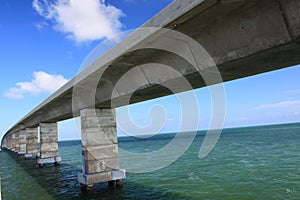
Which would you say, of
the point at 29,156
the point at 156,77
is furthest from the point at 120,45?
the point at 29,156

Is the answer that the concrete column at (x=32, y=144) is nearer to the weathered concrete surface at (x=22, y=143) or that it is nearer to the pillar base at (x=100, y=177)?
the weathered concrete surface at (x=22, y=143)

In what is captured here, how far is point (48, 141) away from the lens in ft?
91.2

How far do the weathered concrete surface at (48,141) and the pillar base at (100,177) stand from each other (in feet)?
51.1

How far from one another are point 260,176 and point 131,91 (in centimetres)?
1151

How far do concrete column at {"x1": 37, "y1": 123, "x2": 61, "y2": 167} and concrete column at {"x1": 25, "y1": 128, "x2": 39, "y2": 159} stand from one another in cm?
1081

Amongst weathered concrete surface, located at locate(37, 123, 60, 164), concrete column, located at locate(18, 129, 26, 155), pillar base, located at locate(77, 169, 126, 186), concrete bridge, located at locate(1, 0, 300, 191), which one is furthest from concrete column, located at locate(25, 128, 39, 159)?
concrete bridge, located at locate(1, 0, 300, 191)

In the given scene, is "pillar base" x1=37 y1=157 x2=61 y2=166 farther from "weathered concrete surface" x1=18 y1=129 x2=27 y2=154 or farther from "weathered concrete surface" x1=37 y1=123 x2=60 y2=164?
"weathered concrete surface" x1=18 y1=129 x2=27 y2=154

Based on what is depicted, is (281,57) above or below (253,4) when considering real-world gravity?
below

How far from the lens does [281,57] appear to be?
214 inches

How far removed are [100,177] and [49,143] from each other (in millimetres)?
16529

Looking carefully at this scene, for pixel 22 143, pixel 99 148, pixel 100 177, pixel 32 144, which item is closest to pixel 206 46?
pixel 99 148

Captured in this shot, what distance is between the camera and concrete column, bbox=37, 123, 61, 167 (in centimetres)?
2738

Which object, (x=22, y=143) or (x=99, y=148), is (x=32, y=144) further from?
(x=99, y=148)

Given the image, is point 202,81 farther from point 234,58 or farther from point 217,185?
point 217,185
